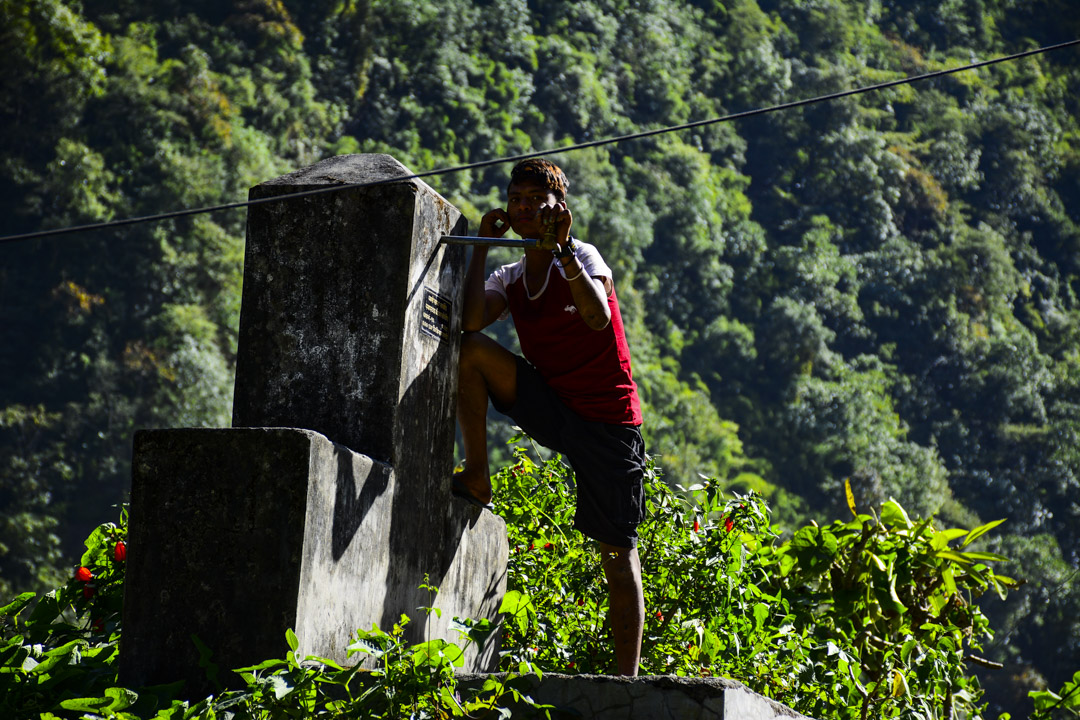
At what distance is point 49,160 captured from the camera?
21984 mm

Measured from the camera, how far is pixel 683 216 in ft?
93.1

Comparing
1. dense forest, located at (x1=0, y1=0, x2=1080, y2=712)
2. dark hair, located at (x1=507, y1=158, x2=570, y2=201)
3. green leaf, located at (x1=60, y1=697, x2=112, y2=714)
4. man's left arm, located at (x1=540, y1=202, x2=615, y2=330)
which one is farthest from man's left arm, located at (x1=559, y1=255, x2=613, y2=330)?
dense forest, located at (x1=0, y1=0, x2=1080, y2=712)

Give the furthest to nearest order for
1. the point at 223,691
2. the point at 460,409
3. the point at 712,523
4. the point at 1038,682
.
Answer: the point at 1038,682 → the point at 712,523 → the point at 460,409 → the point at 223,691

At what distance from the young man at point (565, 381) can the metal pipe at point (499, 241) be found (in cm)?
5

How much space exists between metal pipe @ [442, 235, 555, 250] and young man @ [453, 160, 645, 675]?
5 cm

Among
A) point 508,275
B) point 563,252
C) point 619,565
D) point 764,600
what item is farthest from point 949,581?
point 563,252

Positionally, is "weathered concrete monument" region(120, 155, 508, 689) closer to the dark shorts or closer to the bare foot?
the bare foot

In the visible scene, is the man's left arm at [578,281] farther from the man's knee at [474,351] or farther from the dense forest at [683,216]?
the dense forest at [683,216]

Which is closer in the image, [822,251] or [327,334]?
[327,334]

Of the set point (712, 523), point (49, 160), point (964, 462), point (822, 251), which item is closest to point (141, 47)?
point (49, 160)

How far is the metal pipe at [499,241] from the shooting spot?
9.97ft

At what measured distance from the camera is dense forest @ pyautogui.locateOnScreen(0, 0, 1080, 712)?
2109cm

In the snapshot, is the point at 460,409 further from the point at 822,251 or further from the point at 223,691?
the point at 822,251

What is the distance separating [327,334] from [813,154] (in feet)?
100
